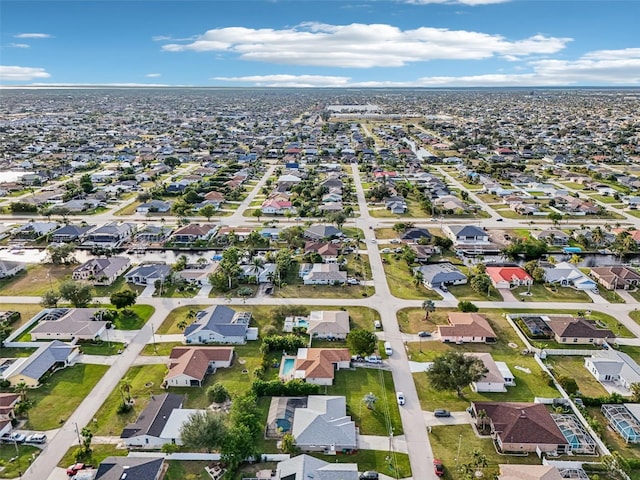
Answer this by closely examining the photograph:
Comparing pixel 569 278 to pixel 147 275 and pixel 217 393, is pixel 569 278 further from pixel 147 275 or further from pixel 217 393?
pixel 147 275

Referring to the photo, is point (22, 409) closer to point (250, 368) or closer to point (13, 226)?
point (250, 368)

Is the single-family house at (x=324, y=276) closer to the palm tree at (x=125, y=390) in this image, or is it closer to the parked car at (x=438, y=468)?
the palm tree at (x=125, y=390)

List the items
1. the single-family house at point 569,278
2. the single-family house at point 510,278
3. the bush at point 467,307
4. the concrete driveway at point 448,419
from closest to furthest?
1. the concrete driveway at point 448,419
2. the bush at point 467,307
3. the single-family house at point 569,278
4. the single-family house at point 510,278

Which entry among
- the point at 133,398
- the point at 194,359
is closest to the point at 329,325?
the point at 194,359

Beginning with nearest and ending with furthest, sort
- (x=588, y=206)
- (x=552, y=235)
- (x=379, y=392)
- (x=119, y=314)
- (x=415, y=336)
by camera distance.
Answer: (x=379, y=392), (x=415, y=336), (x=119, y=314), (x=552, y=235), (x=588, y=206)

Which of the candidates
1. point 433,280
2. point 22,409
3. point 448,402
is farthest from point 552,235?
point 22,409

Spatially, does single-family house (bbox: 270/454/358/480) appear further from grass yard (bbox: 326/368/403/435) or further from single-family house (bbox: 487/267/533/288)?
single-family house (bbox: 487/267/533/288)

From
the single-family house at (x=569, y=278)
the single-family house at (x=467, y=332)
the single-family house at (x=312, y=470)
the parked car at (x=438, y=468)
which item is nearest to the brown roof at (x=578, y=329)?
the single-family house at (x=467, y=332)
